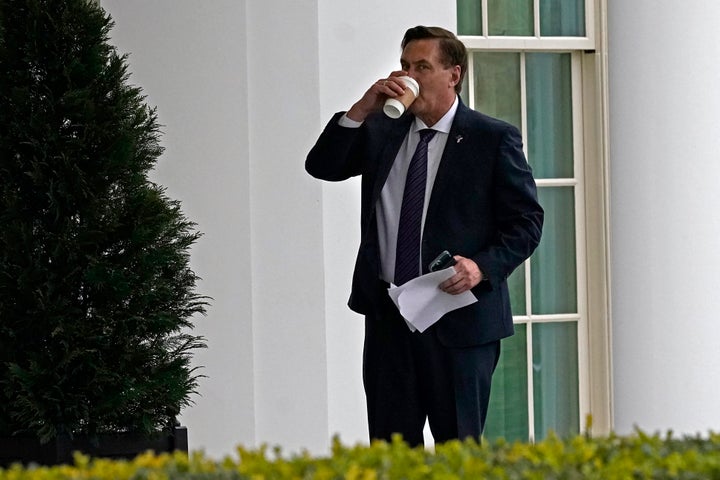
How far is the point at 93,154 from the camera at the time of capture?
4746 mm

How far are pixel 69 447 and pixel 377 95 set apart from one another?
1.64 meters

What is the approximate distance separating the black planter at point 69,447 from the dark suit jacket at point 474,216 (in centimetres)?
93

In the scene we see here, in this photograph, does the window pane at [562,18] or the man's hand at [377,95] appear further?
the window pane at [562,18]

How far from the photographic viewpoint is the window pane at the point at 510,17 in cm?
694

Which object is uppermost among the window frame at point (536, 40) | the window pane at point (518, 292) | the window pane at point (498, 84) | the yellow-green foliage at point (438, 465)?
the window frame at point (536, 40)

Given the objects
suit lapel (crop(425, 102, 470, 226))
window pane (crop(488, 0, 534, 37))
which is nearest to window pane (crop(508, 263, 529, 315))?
window pane (crop(488, 0, 534, 37))

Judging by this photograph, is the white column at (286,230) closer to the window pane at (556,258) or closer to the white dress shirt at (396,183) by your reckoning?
the window pane at (556,258)

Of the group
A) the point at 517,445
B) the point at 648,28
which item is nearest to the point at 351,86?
the point at 648,28

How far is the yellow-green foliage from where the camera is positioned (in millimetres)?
2582

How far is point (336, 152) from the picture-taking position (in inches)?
184

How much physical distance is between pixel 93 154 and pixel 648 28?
3.18 metres

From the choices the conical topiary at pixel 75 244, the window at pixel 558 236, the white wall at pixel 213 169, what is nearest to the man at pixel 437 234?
the conical topiary at pixel 75 244

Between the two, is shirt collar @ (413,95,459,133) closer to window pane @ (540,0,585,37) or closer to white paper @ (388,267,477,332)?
white paper @ (388,267,477,332)

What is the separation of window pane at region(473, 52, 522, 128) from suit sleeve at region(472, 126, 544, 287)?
2402 mm
